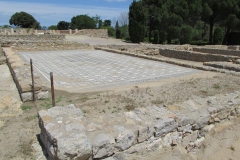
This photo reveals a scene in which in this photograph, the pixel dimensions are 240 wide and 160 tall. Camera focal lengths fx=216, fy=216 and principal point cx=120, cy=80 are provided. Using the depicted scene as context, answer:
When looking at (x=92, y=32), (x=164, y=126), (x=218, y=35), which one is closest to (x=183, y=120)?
(x=164, y=126)

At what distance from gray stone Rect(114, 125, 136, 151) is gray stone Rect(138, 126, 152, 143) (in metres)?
0.11

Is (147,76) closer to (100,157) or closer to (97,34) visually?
(100,157)

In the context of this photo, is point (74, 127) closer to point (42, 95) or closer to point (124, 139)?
point (124, 139)

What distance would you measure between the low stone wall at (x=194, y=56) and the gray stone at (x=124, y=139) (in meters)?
11.5

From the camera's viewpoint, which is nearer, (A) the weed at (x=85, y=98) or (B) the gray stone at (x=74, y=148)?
(B) the gray stone at (x=74, y=148)

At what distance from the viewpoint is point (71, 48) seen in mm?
17219

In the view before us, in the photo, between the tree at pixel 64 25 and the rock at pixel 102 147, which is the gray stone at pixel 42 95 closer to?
the rock at pixel 102 147

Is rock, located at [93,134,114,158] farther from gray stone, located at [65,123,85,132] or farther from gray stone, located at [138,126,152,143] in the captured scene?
gray stone, located at [138,126,152,143]

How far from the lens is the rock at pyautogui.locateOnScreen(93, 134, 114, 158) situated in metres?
2.60

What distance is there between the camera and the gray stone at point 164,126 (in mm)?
3133

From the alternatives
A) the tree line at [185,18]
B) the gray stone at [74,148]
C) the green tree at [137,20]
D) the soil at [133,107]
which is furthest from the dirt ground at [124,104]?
the tree line at [185,18]

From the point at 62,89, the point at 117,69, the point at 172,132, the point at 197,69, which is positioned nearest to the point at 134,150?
the point at 172,132

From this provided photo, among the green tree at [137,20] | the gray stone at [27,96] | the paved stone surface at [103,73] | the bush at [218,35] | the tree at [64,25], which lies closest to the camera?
the gray stone at [27,96]

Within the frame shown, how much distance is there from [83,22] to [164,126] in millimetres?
51117
